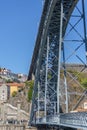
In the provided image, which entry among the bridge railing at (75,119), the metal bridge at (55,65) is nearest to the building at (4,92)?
the metal bridge at (55,65)

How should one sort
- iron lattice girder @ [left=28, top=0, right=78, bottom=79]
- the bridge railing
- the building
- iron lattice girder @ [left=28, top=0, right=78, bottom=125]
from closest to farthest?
the bridge railing
iron lattice girder @ [left=28, top=0, right=78, bottom=79]
iron lattice girder @ [left=28, top=0, right=78, bottom=125]
the building

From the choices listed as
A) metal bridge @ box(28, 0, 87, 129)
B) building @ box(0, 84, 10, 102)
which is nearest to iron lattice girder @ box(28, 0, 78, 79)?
metal bridge @ box(28, 0, 87, 129)

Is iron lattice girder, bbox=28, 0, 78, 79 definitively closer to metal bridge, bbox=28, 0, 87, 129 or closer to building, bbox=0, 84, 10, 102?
metal bridge, bbox=28, 0, 87, 129

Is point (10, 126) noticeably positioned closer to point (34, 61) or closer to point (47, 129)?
point (34, 61)

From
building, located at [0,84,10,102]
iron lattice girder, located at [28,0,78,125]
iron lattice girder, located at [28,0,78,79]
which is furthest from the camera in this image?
building, located at [0,84,10,102]

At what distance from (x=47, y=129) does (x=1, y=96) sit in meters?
55.1

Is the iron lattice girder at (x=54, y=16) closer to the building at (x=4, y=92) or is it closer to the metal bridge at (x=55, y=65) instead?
the metal bridge at (x=55, y=65)

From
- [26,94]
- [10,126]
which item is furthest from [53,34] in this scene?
[26,94]

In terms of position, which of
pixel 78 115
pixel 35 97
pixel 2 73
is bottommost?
pixel 78 115

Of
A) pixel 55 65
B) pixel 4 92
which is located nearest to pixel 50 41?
pixel 55 65

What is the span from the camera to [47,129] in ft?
136

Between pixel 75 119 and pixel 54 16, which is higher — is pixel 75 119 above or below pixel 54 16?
below

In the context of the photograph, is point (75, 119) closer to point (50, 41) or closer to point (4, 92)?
point (50, 41)

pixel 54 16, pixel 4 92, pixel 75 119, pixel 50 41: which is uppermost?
pixel 4 92
